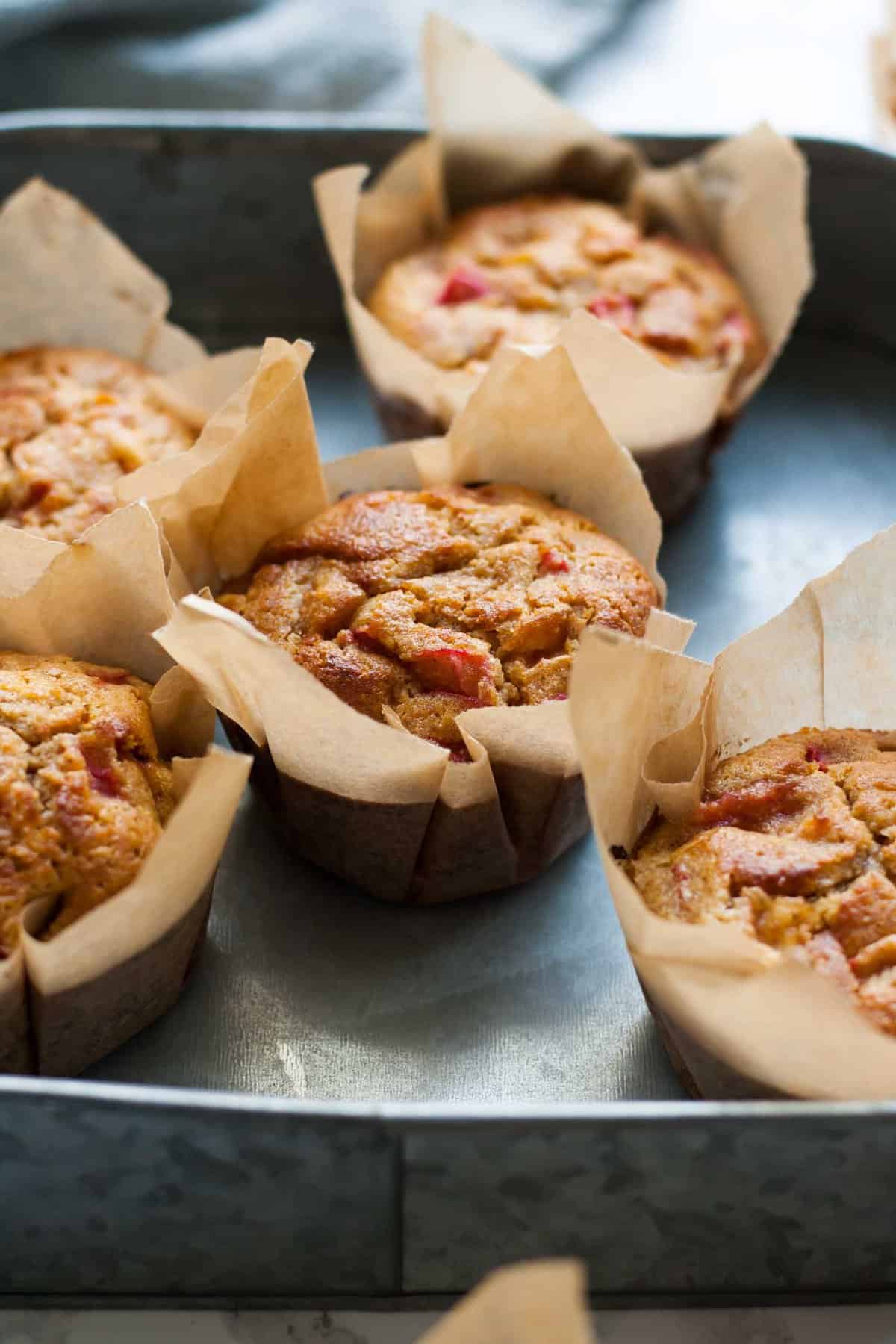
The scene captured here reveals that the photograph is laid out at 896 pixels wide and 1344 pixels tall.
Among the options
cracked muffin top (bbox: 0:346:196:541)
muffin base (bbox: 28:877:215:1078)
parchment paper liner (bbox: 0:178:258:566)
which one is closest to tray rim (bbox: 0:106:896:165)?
parchment paper liner (bbox: 0:178:258:566)

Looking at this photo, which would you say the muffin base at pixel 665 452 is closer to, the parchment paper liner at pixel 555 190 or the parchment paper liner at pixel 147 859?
the parchment paper liner at pixel 555 190

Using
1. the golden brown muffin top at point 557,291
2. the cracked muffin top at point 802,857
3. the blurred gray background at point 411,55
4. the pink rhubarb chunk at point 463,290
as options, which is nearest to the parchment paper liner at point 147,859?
the cracked muffin top at point 802,857

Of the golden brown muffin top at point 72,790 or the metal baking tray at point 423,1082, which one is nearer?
the metal baking tray at point 423,1082

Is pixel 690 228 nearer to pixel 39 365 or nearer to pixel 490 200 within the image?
pixel 490 200

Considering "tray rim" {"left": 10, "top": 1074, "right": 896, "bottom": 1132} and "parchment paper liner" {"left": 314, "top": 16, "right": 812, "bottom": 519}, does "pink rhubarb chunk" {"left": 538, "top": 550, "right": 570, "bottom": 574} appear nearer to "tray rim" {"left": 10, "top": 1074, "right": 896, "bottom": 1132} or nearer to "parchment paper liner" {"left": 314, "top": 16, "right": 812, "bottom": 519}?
"parchment paper liner" {"left": 314, "top": 16, "right": 812, "bottom": 519}

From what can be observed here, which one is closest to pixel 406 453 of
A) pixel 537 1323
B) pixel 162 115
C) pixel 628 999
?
pixel 628 999

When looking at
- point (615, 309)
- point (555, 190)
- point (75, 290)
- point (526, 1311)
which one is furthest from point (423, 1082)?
point (555, 190)
